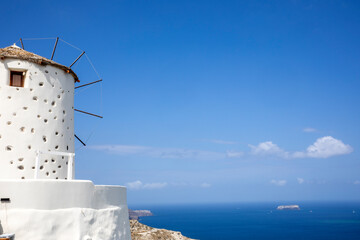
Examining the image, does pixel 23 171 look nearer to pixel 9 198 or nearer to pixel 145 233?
pixel 9 198

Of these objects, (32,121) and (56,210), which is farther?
(32,121)

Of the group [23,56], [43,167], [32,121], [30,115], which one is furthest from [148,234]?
[23,56]

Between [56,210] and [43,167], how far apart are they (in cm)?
338

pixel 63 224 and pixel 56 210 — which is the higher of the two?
pixel 56 210

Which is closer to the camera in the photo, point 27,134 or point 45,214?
point 45,214

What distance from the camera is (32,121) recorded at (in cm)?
1232

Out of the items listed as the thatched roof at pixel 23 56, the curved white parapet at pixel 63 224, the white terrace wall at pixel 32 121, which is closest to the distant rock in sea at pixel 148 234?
the white terrace wall at pixel 32 121

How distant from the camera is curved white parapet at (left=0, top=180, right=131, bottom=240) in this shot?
29.0ft

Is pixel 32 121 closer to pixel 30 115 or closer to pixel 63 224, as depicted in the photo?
pixel 30 115

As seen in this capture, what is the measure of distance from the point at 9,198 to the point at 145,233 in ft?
54.5

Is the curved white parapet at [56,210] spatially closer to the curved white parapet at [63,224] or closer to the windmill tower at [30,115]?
the curved white parapet at [63,224]

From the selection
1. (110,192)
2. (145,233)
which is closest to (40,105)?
(110,192)

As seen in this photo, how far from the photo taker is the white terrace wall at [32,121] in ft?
39.0

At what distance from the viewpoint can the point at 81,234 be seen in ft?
32.0
